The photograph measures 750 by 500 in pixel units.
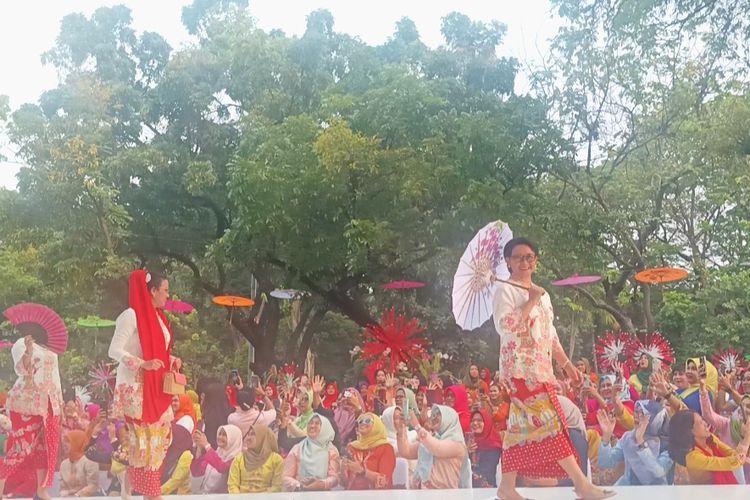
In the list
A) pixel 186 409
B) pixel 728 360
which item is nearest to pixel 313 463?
pixel 186 409

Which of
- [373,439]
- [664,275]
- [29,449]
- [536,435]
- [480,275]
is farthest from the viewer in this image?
[664,275]

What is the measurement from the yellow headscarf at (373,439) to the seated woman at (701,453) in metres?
2.08

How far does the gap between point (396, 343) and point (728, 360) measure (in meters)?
2.53

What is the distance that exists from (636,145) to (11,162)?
16.7 ft

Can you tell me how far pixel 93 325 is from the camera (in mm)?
6281

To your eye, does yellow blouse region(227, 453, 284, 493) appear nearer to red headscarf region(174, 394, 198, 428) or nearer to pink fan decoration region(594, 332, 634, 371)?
red headscarf region(174, 394, 198, 428)

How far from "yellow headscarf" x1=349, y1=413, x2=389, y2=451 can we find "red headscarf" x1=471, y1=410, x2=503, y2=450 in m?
0.69

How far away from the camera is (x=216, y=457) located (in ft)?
19.8

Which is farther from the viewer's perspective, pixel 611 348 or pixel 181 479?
pixel 611 348

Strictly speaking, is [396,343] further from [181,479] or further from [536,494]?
[181,479]

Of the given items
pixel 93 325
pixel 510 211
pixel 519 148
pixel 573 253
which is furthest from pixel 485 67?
pixel 93 325

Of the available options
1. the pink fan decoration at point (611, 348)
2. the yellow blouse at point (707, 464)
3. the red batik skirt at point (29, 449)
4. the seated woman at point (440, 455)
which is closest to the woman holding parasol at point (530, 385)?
→ the seated woman at point (440, 455)

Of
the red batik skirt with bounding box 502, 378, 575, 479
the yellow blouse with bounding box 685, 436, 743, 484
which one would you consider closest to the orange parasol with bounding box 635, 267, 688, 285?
the yellow blouse with bounding box 685, 436, 743, 484

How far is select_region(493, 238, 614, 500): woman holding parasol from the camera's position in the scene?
4.80 meters
